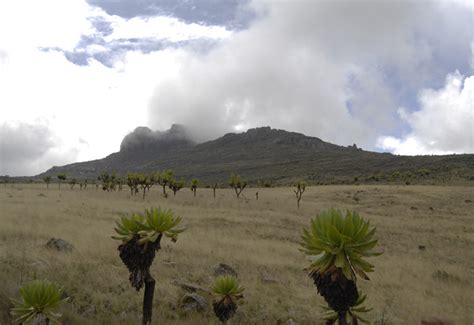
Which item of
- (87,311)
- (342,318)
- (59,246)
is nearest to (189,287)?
(87,311)

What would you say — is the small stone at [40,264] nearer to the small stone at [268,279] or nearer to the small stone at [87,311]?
the small stone at [87,311]

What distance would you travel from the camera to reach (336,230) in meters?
5.80

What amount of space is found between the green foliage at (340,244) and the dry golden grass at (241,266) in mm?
4699

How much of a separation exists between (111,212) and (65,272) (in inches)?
713

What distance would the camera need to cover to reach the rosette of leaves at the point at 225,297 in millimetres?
8359

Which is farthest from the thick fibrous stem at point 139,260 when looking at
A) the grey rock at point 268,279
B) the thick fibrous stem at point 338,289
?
the grey rock at point 268,279

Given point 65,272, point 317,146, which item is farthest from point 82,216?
point 317,146

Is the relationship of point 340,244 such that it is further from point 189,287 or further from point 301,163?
point 301,163

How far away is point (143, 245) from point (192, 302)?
4172 millimetres

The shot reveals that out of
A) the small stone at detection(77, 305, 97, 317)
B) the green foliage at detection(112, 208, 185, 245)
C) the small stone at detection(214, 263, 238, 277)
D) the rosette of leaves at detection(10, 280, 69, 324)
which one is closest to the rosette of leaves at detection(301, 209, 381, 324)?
the green foliage at detection(112, 208, 185, 245)

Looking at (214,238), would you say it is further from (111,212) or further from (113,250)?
(111,212)

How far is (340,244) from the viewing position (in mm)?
5797

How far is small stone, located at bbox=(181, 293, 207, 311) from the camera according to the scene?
10258 millimetres

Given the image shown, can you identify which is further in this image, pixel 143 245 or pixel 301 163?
pixel 301 163
